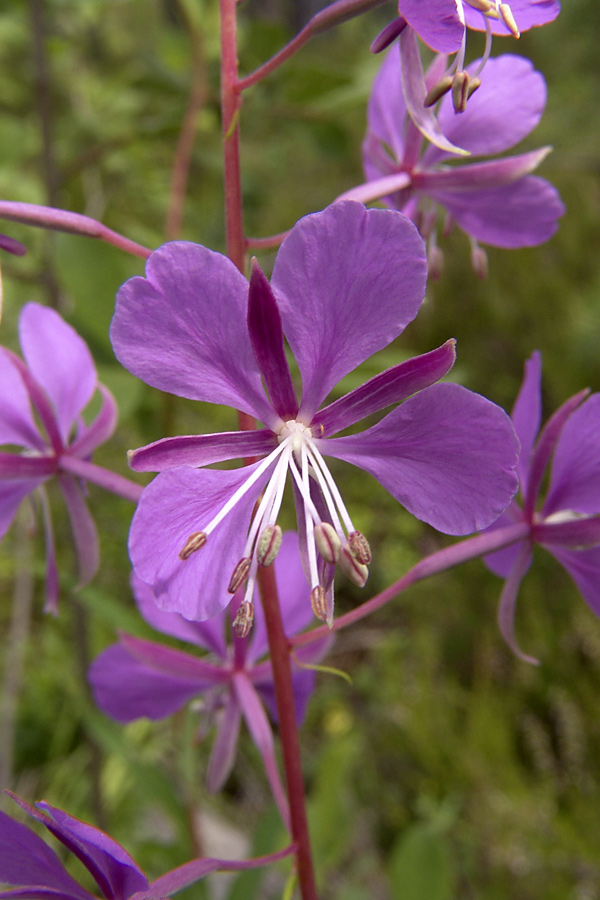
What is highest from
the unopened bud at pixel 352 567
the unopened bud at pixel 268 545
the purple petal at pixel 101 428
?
the purple petal at pixel 101 428

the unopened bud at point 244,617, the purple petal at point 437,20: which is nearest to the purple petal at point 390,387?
the unopened bud at point 244,617

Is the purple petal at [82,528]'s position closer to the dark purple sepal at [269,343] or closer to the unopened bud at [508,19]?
the dark purple sepal at [269,343]

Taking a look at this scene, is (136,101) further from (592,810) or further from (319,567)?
(592,810)

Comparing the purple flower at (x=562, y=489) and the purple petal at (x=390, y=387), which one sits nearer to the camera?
the purple petal at (x=390, y=387)

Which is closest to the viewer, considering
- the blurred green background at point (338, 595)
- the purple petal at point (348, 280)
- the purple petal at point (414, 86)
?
the purple petal at point (348, 280)

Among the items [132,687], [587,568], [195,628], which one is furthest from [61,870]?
[587,568]

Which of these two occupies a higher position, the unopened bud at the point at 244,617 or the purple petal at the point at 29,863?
the unopened bud at the point at 244,617

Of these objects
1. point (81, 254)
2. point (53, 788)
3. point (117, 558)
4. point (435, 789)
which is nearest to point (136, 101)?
point (81, 254)
